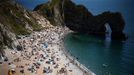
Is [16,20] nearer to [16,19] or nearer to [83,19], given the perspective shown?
[16,19]

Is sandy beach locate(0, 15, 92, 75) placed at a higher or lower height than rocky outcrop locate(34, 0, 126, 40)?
lower

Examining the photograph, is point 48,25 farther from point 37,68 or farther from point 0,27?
point 37,68

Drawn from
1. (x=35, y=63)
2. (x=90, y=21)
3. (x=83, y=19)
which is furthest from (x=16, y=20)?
(x=35, y=63)

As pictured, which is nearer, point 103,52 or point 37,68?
point 37,68

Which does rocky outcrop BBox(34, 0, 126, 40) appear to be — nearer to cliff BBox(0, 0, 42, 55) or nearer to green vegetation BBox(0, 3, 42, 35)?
cliff BBox(0, 0, 42, 55)

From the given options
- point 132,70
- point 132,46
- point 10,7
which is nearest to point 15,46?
point 132,70

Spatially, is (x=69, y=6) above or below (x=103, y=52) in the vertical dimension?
above

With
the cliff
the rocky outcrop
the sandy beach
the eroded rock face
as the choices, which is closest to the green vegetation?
the cliff

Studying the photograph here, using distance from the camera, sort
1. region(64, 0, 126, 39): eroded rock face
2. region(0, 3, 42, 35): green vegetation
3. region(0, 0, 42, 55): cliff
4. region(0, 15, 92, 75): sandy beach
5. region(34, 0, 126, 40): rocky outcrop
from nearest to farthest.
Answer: region(0, 15, 92, 75): sandy beach → region(0, 0, 42, 55): cliff → region(0, 3, 42, 35): green vegetation → region(64, 0, 126, 39): eroded rock face → region(34, 0, 126, 40): rocky outcrop

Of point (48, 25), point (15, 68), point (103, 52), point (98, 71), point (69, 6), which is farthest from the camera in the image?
point (69, 6)

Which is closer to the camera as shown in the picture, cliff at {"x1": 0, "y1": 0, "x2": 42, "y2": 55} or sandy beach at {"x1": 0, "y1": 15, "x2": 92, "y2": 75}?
sandy beach at {"x1": 0, "y1": 15, "x2": 92, "y2": 75}
